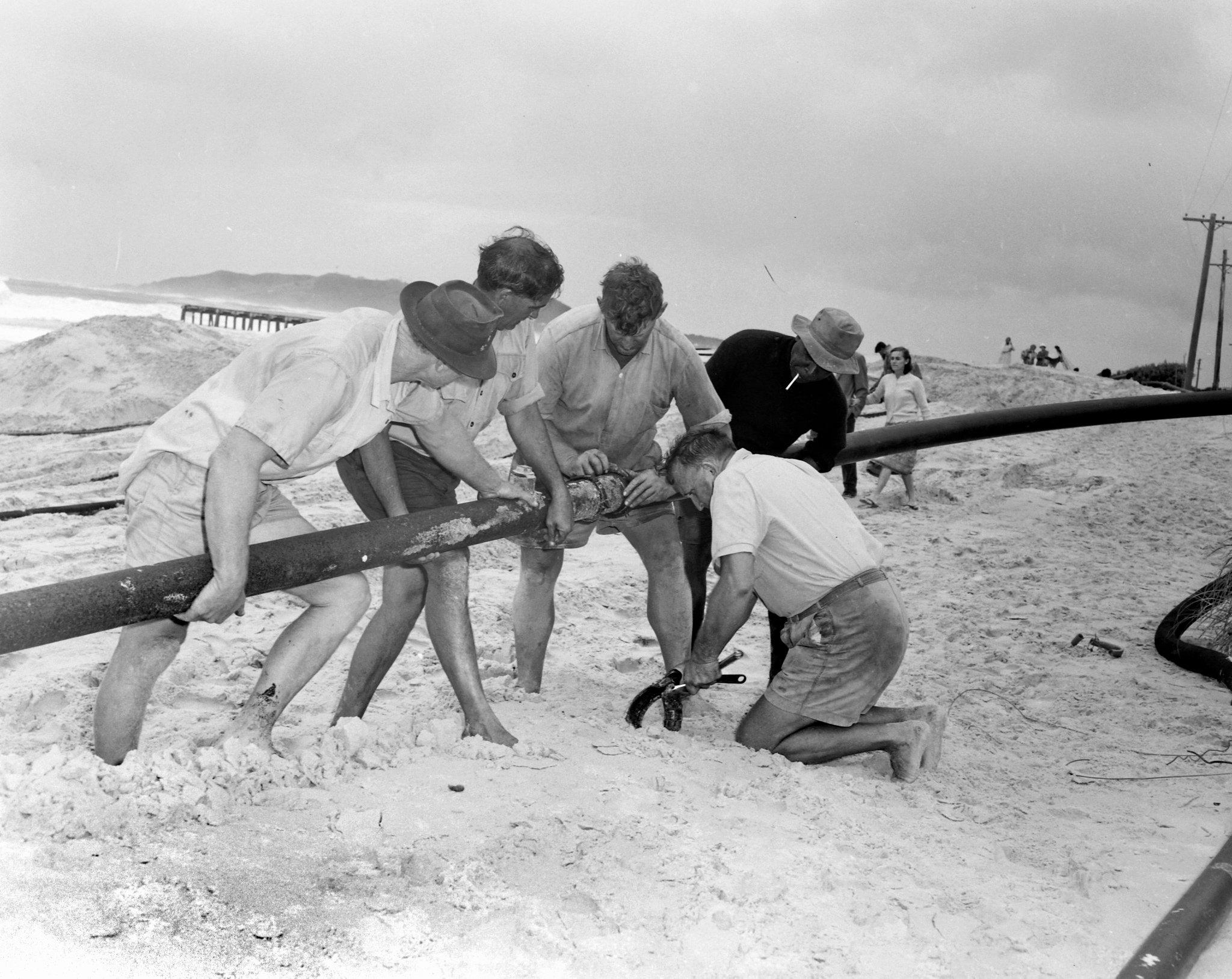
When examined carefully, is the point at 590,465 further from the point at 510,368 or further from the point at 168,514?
the point at 168,514

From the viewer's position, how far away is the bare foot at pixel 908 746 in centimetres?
335

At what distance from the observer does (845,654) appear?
336 cm

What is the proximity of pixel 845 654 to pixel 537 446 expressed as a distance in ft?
3.75

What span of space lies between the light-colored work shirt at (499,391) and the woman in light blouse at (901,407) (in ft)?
16.5

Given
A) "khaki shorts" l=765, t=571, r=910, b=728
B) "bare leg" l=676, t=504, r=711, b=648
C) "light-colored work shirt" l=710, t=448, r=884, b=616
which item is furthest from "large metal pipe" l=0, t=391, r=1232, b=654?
"khaki shorts" l=765, t=571, r=910, b=728

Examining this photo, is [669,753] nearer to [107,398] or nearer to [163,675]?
[163,675]

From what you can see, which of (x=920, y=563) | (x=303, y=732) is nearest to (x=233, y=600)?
(x=303, y=732)

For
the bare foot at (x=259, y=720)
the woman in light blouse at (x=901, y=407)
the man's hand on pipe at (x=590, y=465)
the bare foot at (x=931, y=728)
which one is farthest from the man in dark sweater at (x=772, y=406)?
the woman in light blouse at (x=901, y=407)

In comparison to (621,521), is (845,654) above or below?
below

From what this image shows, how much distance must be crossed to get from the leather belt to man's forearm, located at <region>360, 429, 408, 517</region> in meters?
1.27

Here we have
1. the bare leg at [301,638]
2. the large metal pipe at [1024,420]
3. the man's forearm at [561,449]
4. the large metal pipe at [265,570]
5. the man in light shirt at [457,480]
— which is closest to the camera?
the large metal pipe at [265,570]

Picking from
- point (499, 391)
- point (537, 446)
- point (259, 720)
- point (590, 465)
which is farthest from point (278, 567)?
point (590, 465)

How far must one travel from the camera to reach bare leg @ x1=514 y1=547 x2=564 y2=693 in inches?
153

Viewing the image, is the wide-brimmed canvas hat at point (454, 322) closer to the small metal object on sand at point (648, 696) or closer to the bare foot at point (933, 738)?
the small metal object on sand at point (648, 696)
